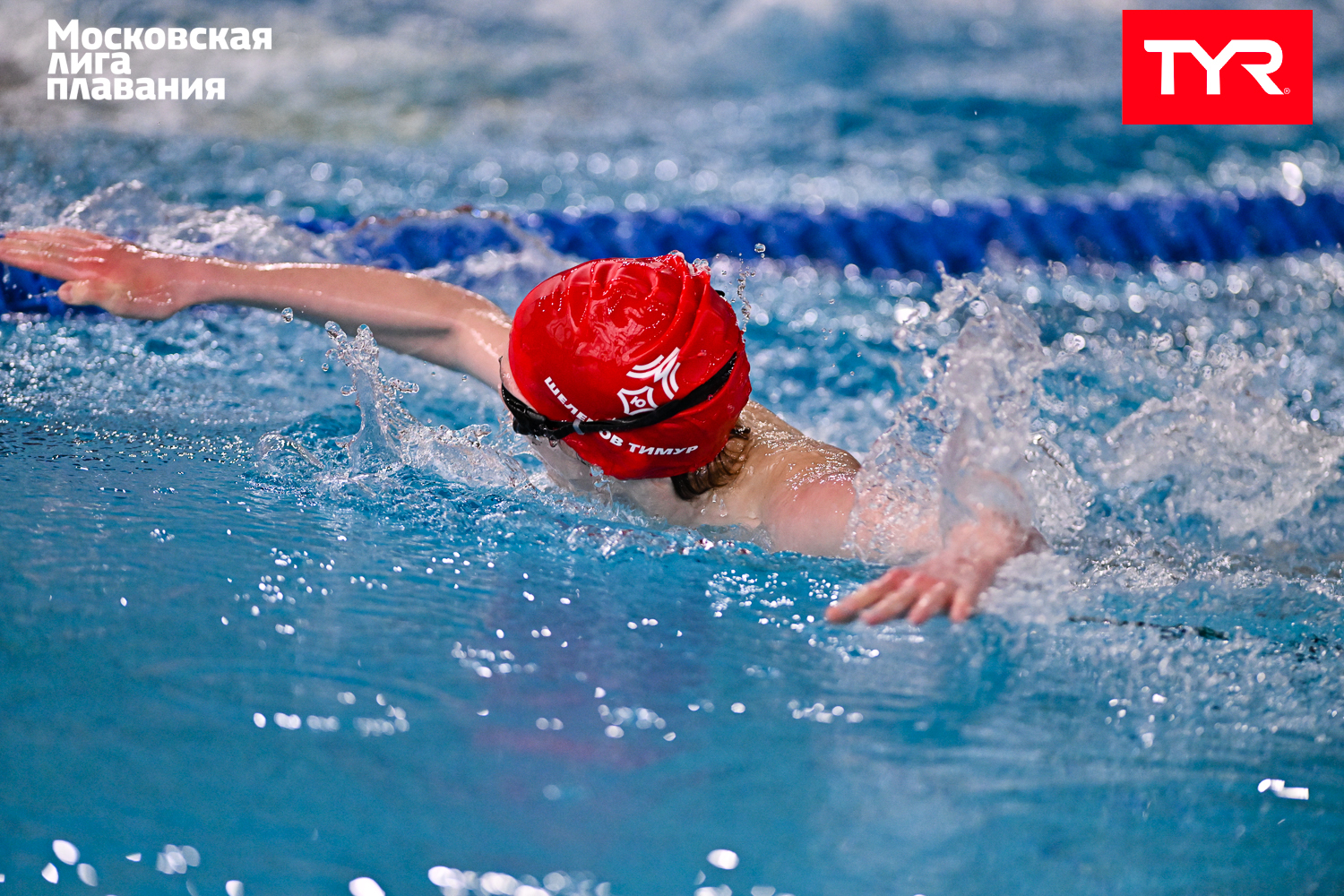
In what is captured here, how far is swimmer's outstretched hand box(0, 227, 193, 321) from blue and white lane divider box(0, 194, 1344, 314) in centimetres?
129

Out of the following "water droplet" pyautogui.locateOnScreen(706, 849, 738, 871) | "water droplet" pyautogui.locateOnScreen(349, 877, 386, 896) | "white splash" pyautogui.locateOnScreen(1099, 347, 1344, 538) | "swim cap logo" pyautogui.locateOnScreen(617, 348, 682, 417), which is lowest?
"water droplet" pyautogui.locateOnScreen(706, 849, 738, 871)

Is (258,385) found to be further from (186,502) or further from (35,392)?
(186,502)

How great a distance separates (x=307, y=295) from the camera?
90.9 inches

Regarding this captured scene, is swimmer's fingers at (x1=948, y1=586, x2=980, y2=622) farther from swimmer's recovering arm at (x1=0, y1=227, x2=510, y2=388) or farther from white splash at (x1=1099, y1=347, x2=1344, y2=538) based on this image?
swimmer's recovering arm at (x1=0, y1=227, x2=510, y2=388)

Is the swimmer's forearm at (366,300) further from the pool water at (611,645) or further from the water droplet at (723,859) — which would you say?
the water droplet at (723,859)

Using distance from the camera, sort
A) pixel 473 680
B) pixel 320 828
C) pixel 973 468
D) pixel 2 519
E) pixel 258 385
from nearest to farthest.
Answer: pixel 320 828
pixel 473 680
pixel 973 468
pixel 2 519
pixel 258 385

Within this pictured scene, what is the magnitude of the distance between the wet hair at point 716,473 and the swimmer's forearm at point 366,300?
526 millimetres

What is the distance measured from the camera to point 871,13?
8.31 meters

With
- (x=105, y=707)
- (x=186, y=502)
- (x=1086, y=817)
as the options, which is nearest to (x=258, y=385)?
(x=186, y=502)

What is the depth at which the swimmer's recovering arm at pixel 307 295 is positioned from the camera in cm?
230

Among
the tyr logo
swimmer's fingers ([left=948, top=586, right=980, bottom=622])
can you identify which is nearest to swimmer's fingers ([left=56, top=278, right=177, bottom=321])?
swimmer's fingers ([left=948, top=586, right=980, bottom=622])

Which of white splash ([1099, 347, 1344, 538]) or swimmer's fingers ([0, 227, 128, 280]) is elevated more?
swimmer's fingers ([0, 227, 128, 280])

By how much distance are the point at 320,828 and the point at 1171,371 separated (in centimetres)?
296

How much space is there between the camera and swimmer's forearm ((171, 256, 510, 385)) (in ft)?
7.55
